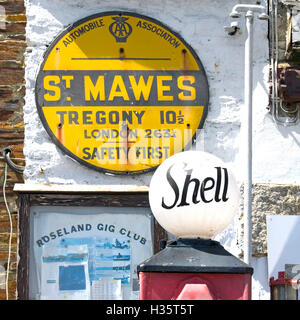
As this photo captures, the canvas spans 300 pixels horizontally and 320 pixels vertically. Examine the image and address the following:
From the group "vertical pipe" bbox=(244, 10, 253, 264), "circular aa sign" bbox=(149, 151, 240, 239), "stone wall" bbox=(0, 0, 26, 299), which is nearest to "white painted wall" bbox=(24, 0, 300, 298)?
"stone wall" bbox=(0, 0, 26, 299)

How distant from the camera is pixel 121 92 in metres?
8.41

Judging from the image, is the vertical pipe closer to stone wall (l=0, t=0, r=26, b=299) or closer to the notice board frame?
the notice board frame

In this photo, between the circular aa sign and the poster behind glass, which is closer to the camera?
the circular aa sign

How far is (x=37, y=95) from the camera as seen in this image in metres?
8.39

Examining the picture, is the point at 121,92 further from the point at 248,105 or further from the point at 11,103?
the point at 248,105

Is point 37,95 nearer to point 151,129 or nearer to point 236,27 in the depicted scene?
point 151,129

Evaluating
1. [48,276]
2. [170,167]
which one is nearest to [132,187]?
[48,276]

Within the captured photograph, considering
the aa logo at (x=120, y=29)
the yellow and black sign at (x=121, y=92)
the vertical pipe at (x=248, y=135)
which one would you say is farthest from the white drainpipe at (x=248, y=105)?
the aa logo at (x=120, y=29)

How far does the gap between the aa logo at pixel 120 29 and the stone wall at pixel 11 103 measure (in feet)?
2.87

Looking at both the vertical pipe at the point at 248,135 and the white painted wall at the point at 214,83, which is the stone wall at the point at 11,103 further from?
the vertical pipe at the point at 248,135

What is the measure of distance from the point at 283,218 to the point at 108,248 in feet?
5.59

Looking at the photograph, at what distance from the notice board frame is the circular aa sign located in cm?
309

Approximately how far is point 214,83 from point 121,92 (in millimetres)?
928

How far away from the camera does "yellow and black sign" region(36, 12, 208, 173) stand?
27.3 feet
